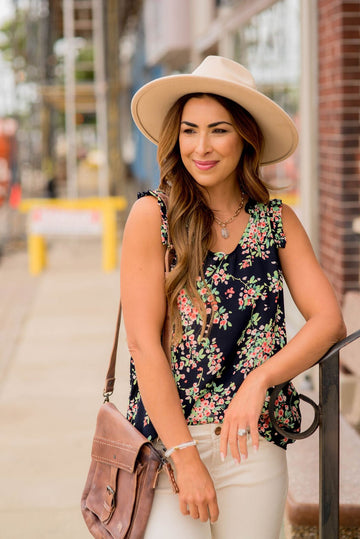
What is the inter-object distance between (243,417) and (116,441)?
332 millimetres

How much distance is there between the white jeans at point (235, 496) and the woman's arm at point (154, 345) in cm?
6

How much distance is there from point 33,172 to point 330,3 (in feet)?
33.6

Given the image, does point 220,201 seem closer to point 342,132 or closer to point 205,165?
point 205,165

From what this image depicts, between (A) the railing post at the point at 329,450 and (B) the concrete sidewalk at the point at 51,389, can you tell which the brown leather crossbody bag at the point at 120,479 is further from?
(B) the concrete sidewalk at the point at 51,389

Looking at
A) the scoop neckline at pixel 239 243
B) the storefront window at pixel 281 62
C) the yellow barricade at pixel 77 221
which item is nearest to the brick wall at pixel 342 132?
the storefront window at pixel 281 62

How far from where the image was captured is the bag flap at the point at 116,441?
203 cm

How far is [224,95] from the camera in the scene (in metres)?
2.10

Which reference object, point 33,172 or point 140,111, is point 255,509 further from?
point 33,172

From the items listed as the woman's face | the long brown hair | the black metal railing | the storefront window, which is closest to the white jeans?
the black metal railing

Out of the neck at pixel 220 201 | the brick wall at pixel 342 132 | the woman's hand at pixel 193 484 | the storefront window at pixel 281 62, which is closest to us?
the woman's hand at pixel 193 484

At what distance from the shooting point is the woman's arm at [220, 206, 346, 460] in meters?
2.00

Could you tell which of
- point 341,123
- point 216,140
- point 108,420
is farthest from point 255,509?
point 341,123

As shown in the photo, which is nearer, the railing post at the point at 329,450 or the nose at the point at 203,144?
the nose at the point at 203,144

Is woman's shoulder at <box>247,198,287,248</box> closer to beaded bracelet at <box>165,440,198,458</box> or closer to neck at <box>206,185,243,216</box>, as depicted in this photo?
neck at <box>206,185,243,216</box>
